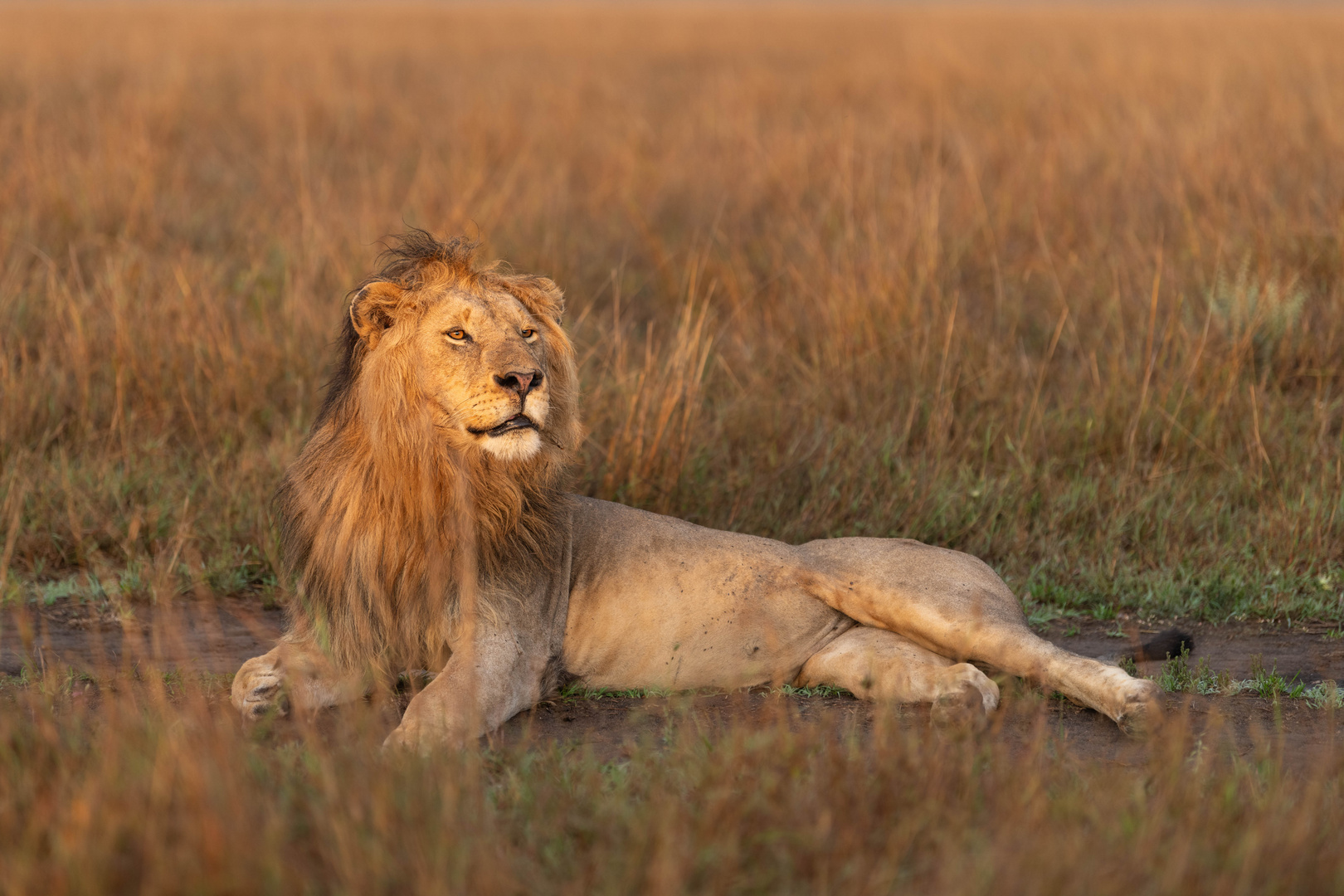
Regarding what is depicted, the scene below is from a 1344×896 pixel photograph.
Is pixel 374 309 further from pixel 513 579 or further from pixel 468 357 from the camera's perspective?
pixel 513 579

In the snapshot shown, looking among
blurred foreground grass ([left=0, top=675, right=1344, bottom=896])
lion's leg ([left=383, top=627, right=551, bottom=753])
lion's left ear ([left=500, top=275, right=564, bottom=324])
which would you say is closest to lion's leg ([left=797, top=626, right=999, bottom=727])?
blurred foreground grass ([left=0, top=675, right=1344, bottom=896])

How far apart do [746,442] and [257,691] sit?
8.52 ft

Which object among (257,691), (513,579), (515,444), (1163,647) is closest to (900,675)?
(1163,647)

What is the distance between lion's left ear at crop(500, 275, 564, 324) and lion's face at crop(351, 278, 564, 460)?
63mm

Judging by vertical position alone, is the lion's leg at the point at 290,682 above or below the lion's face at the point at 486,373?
below

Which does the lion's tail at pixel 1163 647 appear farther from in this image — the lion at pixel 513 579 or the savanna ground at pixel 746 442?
the lion at pixel 513 579

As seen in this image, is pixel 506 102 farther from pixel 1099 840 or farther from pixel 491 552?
pixel 1099 840

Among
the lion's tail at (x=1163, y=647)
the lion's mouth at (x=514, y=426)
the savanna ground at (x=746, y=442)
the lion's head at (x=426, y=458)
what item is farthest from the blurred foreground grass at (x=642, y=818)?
the lion's tail at (x=1163, y=647)

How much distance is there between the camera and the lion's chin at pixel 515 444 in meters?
3.59

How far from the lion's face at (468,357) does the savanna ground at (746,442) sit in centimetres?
73

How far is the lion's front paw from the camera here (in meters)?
3.63

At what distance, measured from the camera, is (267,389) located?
612cm

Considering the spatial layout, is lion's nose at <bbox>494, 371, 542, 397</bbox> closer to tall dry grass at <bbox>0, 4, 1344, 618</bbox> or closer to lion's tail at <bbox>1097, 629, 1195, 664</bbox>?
tall dry grass at <bbox>0, 4, 1344, 618</bbox>

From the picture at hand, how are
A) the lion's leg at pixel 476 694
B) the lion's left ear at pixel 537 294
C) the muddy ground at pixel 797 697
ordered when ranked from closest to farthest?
the lion's leg at pixel 476 694, the muddy ground at pixel 797 697, the lion's left ear at pixel 537 294
